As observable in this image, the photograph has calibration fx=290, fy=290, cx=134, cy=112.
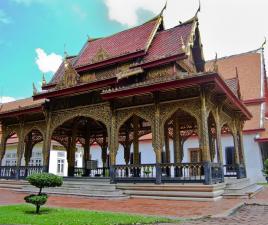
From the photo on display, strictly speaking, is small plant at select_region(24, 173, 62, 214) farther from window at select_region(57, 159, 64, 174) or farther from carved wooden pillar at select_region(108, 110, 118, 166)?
window at select_region(57, 159, 64, 174)

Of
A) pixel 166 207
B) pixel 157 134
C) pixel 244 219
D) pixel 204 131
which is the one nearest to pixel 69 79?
pixel 157 134

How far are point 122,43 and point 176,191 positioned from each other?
34.9ft

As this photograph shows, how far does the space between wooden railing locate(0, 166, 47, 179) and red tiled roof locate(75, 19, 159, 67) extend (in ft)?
20.6

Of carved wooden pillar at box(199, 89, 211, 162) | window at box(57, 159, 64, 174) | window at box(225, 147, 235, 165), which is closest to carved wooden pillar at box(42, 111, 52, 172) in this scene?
carved wooden pillar at box(199, 89, 211, 162)

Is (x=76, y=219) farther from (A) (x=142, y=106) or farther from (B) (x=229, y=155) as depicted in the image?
(B) (x=229, y=155)

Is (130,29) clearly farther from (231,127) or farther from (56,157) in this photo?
(56,157)

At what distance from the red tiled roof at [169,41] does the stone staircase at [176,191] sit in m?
6.15

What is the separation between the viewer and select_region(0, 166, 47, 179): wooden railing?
1559 cm

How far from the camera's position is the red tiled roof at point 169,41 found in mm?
15058

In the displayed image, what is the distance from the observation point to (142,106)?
12617 millimetres

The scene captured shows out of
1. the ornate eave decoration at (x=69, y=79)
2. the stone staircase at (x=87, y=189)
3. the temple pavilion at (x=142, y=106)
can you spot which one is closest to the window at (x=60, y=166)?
the temple pavilion at (x=142, y=106)

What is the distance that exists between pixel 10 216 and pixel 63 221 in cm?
143

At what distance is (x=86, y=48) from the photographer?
798 inches

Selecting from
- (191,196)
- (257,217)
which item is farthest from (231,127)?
(257,217)
